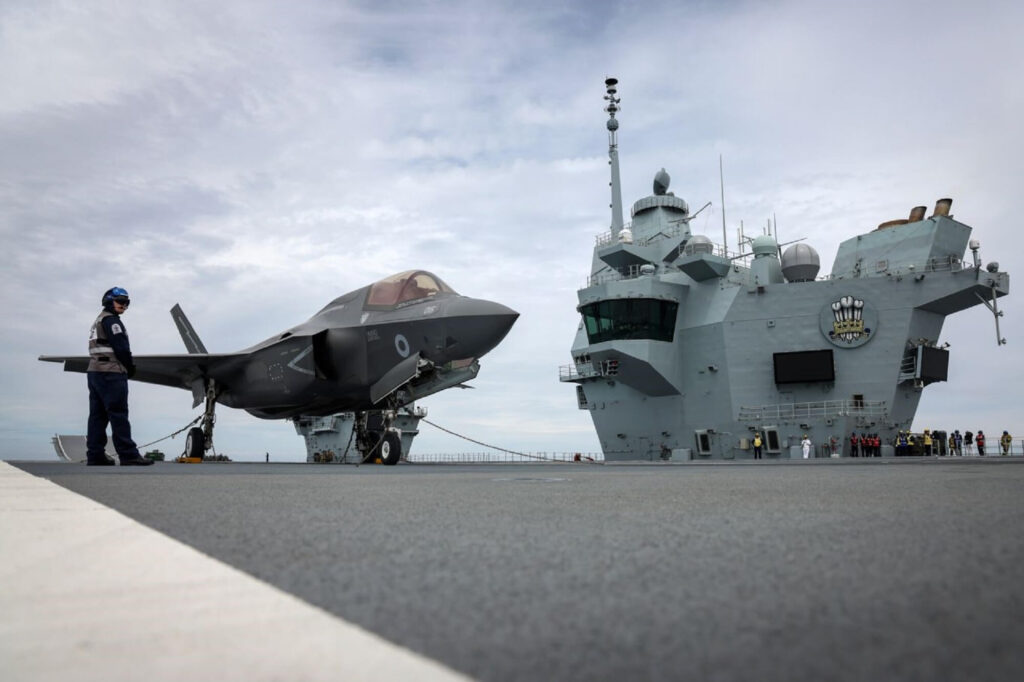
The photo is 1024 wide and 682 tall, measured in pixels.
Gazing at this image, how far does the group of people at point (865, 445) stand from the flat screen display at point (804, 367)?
2788mm

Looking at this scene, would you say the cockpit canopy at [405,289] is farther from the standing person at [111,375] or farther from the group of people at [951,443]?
the group of people at [951,443]

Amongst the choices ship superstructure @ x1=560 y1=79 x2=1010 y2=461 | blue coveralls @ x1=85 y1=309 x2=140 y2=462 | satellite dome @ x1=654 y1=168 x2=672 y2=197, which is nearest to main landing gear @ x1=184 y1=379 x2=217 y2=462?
blue coveralls @ x1=85 y1=309 x2=140 y2=462

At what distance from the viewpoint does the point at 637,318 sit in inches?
1352

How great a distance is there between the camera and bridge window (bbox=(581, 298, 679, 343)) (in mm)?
34188

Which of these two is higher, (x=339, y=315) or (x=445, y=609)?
(x=339, y=315)

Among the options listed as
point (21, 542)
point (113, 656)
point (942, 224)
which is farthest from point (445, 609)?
point (942, 224)

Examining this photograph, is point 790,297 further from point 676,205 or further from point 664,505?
point 664,505

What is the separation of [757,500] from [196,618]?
3739mm

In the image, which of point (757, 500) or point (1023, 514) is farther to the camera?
point (757, 500)

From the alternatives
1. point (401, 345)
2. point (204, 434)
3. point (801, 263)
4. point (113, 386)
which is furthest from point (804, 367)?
point (113, 386)

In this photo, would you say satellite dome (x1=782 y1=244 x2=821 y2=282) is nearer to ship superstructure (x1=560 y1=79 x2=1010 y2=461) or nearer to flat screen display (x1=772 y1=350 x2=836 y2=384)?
ship superstructure (x1=560 y1=79 x2=1010 y2=461)

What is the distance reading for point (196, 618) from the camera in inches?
52.2

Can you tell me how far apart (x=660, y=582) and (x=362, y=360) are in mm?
14104

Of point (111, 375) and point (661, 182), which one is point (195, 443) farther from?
point (661, 182)
